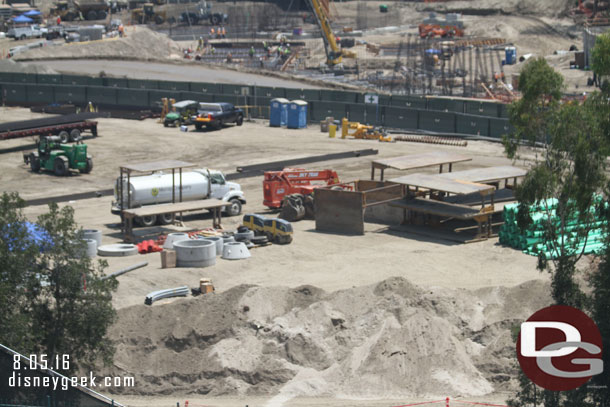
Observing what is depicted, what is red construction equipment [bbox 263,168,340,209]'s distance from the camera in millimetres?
33906

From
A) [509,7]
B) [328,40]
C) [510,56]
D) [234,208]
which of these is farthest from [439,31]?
[234,208]

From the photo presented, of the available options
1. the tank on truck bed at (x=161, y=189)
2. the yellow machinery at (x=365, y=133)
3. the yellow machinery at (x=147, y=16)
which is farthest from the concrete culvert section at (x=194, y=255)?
the yellow machinery at (x=147, y=16)

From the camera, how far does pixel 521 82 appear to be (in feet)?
58.9

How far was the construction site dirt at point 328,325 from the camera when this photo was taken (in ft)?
61.4

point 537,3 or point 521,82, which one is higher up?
point 537,3

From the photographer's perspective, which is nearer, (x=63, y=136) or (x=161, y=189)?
(x=161, y=189)

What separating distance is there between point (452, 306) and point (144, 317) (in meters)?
7.24

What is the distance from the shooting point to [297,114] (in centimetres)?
5609

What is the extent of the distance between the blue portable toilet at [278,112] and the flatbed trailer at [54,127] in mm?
11232

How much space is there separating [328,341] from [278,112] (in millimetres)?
37688

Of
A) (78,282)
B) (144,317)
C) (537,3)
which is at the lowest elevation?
(144,317)

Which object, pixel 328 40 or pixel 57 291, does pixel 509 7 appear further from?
pixel 57 291

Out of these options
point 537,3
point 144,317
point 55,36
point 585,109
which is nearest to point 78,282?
point 144,317

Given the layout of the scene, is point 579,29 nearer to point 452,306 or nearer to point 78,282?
point 452,306
